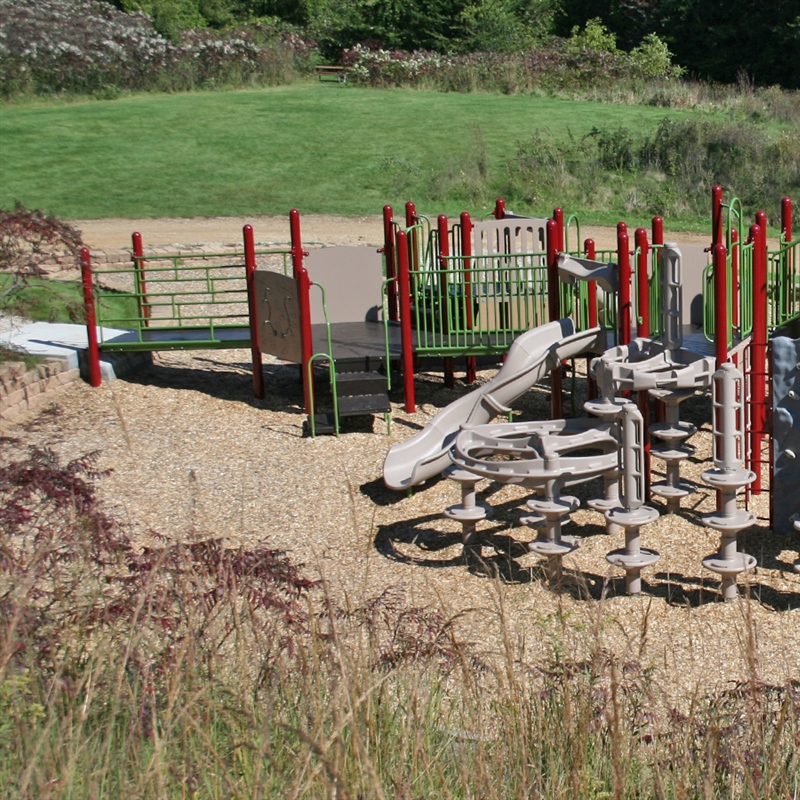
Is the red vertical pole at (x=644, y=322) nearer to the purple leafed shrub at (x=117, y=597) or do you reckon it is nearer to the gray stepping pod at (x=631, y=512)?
the gray stepping pod at (x=631, y=512)

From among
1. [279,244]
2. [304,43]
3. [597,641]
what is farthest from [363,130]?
[597,641]

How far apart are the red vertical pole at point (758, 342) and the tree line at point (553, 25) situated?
3217 cm

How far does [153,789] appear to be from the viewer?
3197mm

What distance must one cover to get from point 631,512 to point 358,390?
389 centimetres

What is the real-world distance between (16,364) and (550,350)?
4.79 metres

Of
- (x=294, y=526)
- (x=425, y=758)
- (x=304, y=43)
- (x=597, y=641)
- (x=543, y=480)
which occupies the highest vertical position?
(x=304, y=43)

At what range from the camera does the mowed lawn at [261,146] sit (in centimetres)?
2202

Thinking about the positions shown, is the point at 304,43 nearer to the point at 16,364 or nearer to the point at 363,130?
the point at 363,130

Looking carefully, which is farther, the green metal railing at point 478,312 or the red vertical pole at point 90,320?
the red vertical pole at point 90,320

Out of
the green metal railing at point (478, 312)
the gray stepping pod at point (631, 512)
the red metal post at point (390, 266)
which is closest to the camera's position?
the gray stepping pod at point (631, 512)

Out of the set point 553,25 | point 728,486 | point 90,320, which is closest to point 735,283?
point 728,486

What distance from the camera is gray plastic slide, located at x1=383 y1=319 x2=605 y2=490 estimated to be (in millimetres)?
9148

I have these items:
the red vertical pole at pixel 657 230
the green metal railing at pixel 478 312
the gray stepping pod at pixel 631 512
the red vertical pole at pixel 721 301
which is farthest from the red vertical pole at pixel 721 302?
the green metal railing at pixel 478 312

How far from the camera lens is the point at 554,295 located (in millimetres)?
10070
